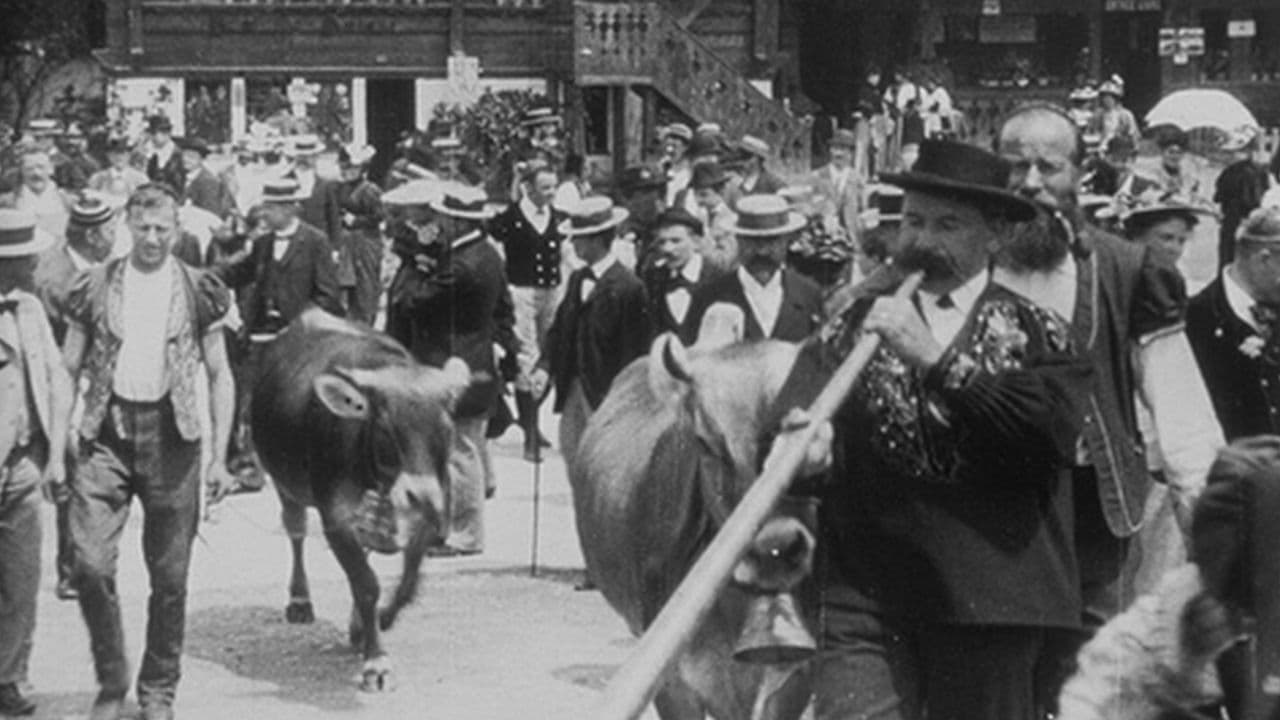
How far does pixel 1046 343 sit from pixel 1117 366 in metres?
1.25

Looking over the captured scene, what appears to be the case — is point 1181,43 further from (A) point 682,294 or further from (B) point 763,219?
(B) point 763,219

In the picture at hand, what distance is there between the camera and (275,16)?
42812 mm

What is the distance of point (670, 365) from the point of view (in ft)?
27.4

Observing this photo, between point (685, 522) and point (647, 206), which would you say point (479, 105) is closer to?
point (647, 206)

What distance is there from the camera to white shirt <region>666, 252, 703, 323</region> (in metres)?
14.2

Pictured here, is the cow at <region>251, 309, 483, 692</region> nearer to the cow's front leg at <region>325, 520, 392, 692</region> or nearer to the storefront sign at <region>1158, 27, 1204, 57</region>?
the cow's front leg at <region>325, 520, 392, 692</region>

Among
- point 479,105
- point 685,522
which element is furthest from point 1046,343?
point 479,105

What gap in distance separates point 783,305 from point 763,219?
0.84m

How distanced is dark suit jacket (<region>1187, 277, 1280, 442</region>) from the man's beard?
2.04 metres

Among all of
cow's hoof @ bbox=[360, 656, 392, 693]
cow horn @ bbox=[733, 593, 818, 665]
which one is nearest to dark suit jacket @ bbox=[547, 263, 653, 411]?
cow's hoof @ bbox=[360, 656, 392, 693]

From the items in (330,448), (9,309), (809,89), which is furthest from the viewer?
(809,89)

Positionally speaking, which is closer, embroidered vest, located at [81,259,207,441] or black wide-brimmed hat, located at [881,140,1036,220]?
black wide-brimmed hat, located at [881,140,1036,220]

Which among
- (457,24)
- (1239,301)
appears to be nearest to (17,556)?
(1239,301)

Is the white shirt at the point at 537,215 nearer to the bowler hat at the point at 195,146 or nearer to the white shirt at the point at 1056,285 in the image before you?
the bowler hat at the point at 195,146
